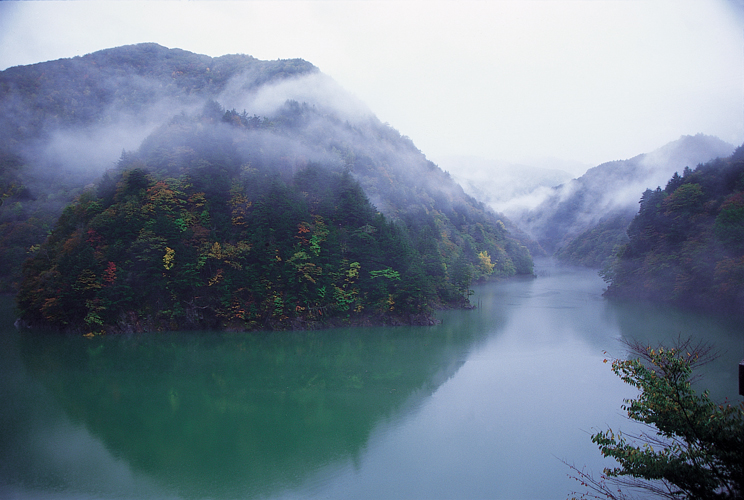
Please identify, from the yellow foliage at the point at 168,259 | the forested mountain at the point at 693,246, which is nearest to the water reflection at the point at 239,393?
the yellow foliage at the point at 168,259

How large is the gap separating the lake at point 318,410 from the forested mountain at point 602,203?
40397mm

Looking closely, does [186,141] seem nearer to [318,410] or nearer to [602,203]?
[318,410]

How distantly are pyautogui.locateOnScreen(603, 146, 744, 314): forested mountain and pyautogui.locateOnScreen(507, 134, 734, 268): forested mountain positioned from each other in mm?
20029

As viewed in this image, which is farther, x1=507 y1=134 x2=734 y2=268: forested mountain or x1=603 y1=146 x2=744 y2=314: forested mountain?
x1=507 y1=134 x2=734 y2=268: forested mountain

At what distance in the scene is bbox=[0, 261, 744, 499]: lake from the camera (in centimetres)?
834

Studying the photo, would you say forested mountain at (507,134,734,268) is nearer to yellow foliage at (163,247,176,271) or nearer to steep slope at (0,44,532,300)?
steep slope at (0,44,532,300)

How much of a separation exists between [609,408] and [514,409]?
2675mm

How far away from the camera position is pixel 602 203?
8956cm

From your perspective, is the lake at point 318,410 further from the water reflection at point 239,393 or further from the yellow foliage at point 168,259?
the yellow foliage at point 168,259

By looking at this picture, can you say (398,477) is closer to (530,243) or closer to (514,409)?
(514,409)

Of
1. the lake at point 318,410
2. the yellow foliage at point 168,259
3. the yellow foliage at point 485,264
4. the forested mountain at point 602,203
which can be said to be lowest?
the lake at point 318,410

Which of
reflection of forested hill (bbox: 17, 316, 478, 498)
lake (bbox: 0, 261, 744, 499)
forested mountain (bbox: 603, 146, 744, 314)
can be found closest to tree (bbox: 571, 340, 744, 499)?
lake (bbox: 0, 261, 744, 499)

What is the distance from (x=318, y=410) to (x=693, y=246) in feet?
84.5

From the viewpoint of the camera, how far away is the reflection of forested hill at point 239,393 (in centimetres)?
909
